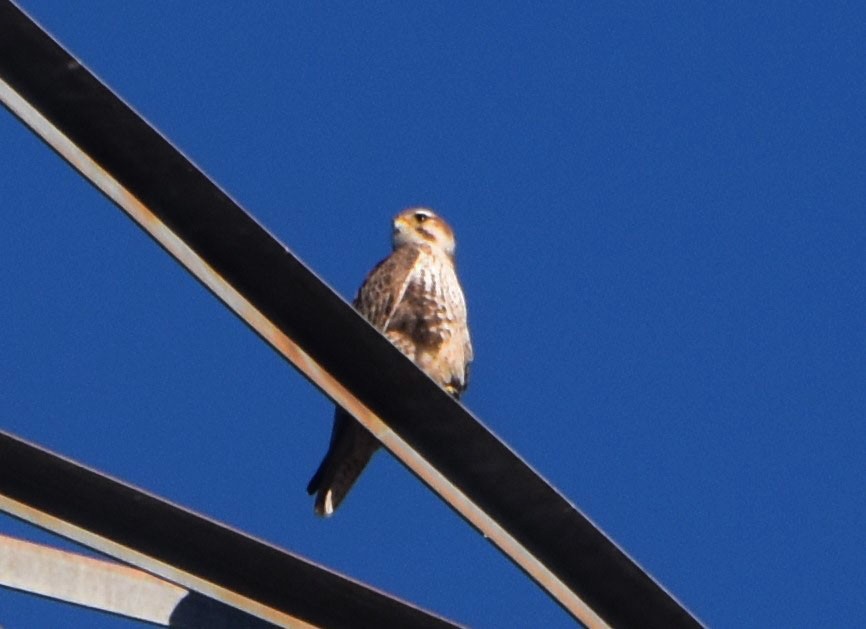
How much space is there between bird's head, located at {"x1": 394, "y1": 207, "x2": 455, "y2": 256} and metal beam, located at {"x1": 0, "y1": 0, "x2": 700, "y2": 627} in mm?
5597

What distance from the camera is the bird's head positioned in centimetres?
847

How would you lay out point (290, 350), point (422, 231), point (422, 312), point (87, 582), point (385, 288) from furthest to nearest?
point (422, 231), point (385, 288), point (422, 312), point (87, 582), point (290, 350)

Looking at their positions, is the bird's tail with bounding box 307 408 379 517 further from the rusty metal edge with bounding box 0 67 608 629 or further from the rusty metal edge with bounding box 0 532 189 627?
the rusty metal edge with bounding box 0 67 608 629

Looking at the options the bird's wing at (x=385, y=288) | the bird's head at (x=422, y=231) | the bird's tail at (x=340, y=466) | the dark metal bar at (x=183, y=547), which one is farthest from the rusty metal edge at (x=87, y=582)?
the bird's head at (x=422, y=231)

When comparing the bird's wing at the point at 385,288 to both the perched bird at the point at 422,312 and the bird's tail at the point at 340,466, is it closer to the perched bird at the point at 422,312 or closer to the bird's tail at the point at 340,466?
the perched bird at the point at 422,312

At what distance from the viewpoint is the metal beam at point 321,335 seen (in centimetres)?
254

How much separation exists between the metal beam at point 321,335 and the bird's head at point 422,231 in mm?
5597

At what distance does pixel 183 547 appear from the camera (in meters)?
2.72

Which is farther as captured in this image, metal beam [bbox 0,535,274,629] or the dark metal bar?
metal beam [bbox 0,535,274,629]

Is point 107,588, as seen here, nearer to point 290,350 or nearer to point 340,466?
point 290,350

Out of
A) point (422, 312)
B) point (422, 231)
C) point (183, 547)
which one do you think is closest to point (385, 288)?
point (422, 312)

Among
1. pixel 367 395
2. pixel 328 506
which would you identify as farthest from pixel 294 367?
pixel 328 506

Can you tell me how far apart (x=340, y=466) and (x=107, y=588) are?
3.60 metres

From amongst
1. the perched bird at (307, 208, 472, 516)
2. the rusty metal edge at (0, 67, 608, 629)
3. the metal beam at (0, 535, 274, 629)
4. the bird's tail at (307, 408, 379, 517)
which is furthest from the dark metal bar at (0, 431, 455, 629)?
the perched bird at (307, 208, 472, 516)
